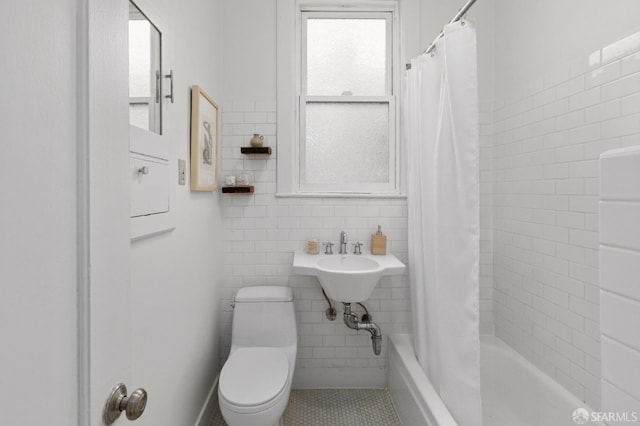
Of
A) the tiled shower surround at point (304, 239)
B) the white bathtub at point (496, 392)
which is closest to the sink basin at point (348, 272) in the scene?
the tiled shower surround at point (304, 239)

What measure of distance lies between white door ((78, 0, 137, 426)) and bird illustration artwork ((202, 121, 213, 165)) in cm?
118

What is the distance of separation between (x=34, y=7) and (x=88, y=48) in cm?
8

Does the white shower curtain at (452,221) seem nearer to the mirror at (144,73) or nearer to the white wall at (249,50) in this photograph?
the white wall at (249,50)

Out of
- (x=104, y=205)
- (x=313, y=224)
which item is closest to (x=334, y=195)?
(x=313, y=224)

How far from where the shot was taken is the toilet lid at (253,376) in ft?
4.64

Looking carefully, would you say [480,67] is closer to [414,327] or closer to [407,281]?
[407,281]

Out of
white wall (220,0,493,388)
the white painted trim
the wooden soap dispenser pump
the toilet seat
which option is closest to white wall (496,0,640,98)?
white wall (220,0,493,388)

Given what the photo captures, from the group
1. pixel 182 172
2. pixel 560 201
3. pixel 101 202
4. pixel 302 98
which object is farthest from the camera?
pixel 302 98

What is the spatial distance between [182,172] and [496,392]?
2.04m

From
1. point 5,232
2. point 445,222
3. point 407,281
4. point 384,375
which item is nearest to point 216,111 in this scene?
point 445,222

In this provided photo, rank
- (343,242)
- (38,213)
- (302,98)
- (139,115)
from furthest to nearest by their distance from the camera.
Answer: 1. (302,98)
2. (343,242)
3. (139,115)
4. (38,213)

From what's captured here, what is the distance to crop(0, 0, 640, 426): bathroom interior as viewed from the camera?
44cm

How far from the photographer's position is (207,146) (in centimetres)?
182

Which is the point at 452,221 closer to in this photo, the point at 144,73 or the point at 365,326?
the point at 365,326
